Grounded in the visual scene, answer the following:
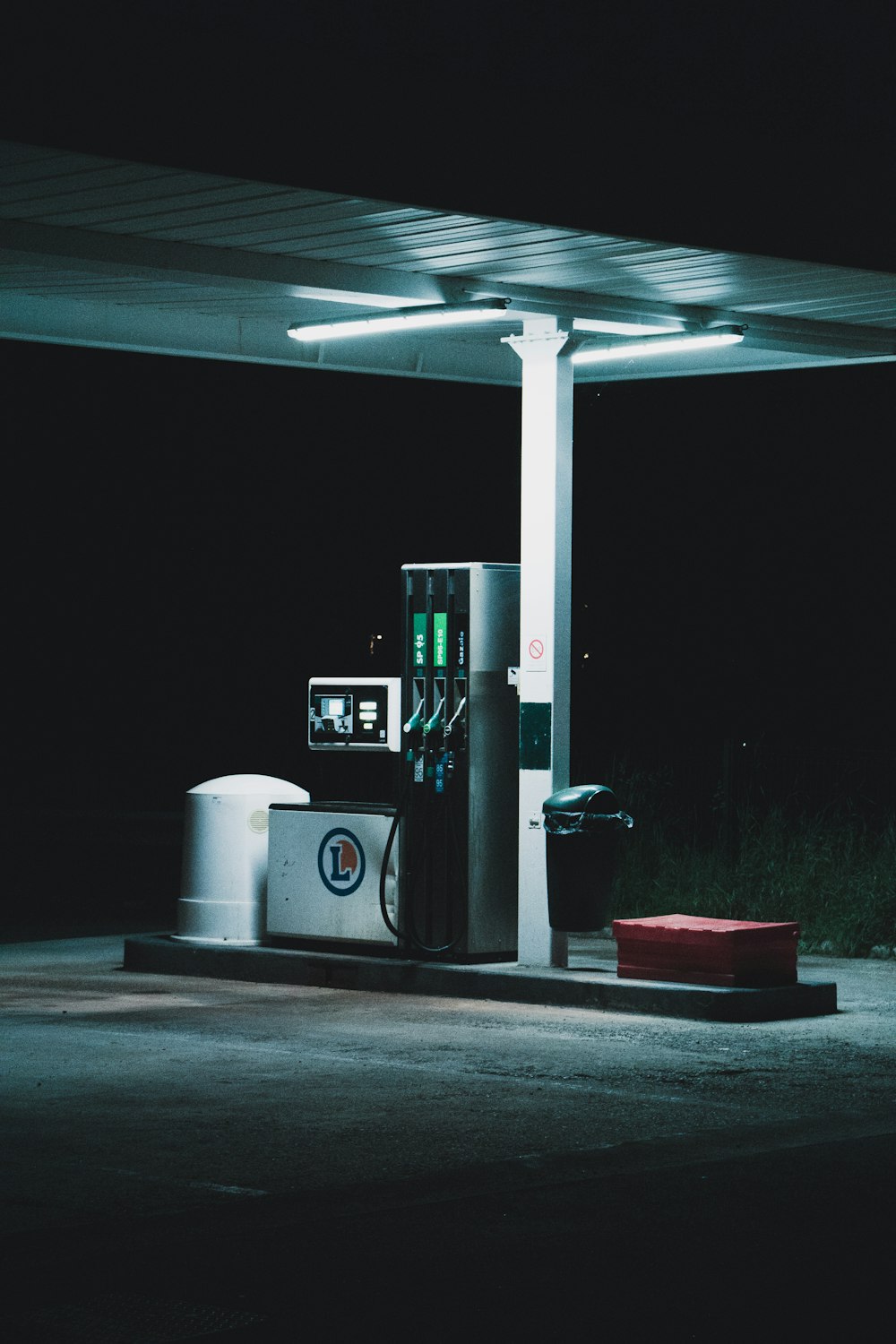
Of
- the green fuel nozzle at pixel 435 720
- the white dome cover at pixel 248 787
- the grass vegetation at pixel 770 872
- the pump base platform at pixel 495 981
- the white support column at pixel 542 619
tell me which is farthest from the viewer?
the grass vegetation at pixel 770 872

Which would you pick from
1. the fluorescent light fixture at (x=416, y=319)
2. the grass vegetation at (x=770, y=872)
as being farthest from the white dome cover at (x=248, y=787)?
the grass vegetation at (x=770, y=872)

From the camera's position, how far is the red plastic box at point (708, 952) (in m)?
11.8

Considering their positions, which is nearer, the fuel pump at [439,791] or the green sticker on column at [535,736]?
the green sticker on column at [535,736]

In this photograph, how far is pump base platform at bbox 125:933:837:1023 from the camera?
11758 mm

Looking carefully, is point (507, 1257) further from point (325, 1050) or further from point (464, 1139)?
point (325, 1050)

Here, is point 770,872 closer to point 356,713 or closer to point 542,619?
point 356,713

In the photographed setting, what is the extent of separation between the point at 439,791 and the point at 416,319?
2.89 m

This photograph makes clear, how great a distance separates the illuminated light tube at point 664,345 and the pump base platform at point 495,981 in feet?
12.3

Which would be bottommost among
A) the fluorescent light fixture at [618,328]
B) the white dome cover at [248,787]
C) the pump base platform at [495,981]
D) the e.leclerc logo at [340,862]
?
the pump base platform at [495,981]

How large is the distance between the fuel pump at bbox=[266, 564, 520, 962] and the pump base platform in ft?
0.72

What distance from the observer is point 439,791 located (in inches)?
514

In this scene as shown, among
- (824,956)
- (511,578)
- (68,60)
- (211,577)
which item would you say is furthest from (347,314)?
(211,577)

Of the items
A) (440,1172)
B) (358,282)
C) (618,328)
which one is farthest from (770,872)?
(440,1172)

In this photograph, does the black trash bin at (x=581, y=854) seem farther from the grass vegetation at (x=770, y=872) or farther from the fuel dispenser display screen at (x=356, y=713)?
the grass vegetation at (x=770, y=872)
